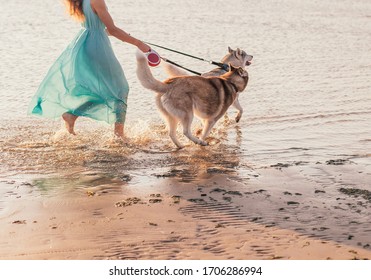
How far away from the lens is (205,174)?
682 centimetres

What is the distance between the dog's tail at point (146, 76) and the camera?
707cm

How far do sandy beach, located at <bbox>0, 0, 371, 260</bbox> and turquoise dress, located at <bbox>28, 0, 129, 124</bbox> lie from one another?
41 centimetres

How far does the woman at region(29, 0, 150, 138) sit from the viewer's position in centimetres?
736

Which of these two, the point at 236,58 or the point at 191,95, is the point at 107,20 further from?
the point at 236,58

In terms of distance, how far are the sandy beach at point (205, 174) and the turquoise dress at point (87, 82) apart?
0.41 m

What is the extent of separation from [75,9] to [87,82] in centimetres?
77

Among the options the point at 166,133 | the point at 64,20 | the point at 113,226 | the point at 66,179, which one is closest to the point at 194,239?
the point at 113,226

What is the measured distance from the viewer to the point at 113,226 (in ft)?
17.5

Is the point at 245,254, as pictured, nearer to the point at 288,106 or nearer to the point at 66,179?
the point at 66,179

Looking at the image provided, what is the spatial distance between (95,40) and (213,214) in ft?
8.79

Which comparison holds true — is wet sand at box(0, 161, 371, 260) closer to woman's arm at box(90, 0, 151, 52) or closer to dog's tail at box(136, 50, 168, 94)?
Answer: dog's tail at box(136, 50, 168, 94)

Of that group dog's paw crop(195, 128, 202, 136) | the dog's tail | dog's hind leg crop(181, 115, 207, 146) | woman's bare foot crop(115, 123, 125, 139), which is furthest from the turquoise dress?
dog's paw crop(195, 128, 202, 136)

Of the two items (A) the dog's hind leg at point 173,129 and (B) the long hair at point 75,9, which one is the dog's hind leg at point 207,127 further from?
(B) the long hair at point 75,9
